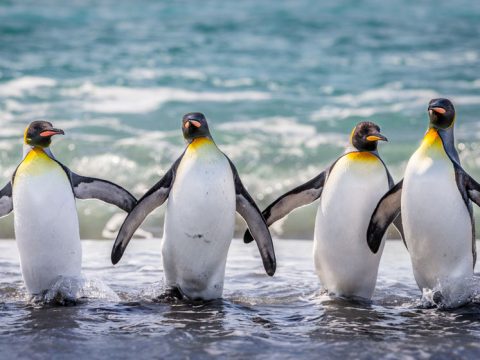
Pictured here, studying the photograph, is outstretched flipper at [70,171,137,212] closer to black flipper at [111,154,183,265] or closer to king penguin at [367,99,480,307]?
black flipper at [111,154,183,265]

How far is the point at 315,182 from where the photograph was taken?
231 inches

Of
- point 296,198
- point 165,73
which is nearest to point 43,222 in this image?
point 296,198

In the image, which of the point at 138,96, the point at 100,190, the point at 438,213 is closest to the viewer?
the point at 438,213

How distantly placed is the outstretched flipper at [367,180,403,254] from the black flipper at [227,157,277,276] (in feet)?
2.03

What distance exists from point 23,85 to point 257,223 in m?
10.8

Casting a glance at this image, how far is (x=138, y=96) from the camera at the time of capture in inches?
598

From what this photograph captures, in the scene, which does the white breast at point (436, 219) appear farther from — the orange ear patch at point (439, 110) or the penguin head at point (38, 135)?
the penguin head at point (38, 135)

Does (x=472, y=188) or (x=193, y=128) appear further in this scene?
(x=193, y=128)

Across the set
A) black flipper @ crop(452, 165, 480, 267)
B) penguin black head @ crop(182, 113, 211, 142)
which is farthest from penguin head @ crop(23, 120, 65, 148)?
black flipper @ crop(452, 165, 480, 267)

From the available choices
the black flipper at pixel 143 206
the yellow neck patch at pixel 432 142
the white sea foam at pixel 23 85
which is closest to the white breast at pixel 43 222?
the black flipper at pixel 143 206

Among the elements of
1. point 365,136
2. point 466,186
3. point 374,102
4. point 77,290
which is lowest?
point 77,290

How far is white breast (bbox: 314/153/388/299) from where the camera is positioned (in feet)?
18.4

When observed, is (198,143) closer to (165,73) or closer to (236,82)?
(236,82)

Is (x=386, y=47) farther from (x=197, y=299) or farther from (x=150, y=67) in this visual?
→ (x=197, y=299)
